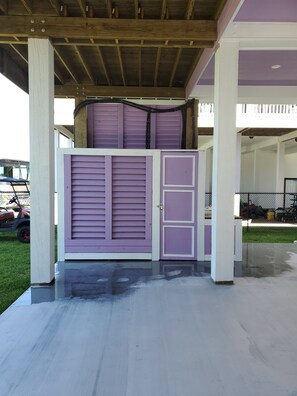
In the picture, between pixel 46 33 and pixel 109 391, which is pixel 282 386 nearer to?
pixel 109 391

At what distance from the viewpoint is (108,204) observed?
598 cm

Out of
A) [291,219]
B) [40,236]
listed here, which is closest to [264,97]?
[40,236]

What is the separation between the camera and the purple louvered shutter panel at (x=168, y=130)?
21.6ft

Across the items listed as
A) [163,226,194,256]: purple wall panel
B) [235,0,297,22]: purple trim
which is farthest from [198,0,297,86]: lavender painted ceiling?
[163,226,194,256]: purple wall panel

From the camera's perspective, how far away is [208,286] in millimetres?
4516

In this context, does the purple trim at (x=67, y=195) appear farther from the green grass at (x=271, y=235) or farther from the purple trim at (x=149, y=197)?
the green grass at (x=271, y=235)

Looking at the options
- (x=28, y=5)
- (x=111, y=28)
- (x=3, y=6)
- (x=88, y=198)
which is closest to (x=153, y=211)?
(x=88, y=198)

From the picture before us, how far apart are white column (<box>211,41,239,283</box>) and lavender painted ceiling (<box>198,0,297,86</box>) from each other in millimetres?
489

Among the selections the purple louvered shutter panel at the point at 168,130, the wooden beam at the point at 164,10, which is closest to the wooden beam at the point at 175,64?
the purple louvered shutter panel at the point at 168,130

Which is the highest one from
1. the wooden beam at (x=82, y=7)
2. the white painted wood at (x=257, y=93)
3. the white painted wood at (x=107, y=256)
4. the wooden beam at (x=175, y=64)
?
the wooden beam at (x=82, y=7)

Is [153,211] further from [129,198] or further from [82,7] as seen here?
[82,7]

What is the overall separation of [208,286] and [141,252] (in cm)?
183

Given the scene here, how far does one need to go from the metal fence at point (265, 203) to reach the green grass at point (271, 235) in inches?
135

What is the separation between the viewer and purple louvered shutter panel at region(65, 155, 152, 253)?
596 cm
